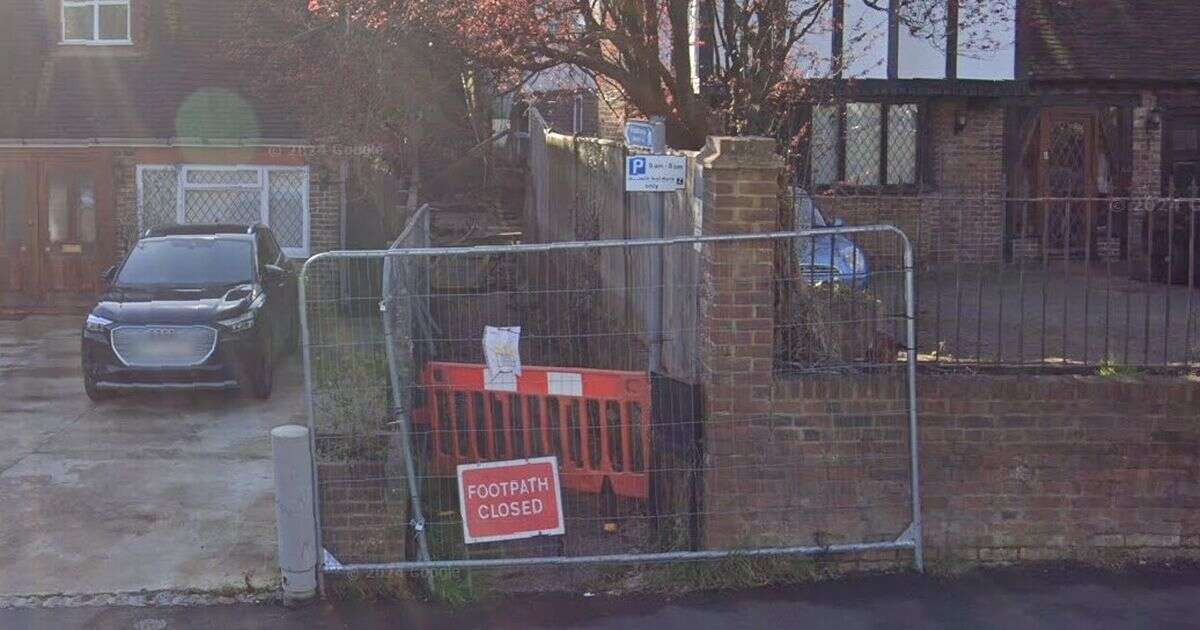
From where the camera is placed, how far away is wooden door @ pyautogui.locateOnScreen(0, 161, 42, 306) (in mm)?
18000

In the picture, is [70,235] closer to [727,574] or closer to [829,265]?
[829,265]

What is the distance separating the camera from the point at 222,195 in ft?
58.9

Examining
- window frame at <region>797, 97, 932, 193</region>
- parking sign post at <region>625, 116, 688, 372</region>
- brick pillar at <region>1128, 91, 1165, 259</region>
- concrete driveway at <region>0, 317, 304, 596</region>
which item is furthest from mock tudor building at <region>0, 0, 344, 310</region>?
brick pillar at <region>1128, 91, 1165, 259</region>

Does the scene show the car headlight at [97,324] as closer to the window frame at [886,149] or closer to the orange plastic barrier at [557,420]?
the orange plastic barrier at [557,420]

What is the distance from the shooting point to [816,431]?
6660 mm

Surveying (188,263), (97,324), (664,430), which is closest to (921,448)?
(664,430)

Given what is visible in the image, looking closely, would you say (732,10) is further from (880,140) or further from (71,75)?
(71,75)

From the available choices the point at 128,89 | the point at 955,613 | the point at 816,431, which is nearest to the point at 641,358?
the point at 816,431

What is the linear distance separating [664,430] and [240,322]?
20.0 feet

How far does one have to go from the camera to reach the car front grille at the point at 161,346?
11.4 meters

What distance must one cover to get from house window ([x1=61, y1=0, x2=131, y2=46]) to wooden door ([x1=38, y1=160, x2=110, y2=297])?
207cm

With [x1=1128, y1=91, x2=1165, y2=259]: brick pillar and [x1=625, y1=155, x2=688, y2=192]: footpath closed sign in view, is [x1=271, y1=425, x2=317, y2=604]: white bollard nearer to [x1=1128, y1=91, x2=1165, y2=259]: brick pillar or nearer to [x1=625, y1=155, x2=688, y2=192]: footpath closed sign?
[x1=625, y1=155, x2=688, y2=192]: footpath closed sign

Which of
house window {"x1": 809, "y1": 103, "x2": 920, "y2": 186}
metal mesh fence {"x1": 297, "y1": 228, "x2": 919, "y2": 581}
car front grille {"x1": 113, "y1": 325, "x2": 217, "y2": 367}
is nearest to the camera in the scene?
metal mesh fence {"x1": 297, "y1": 228, "x2": 919, "y2": 581}

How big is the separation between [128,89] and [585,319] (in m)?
12.1
